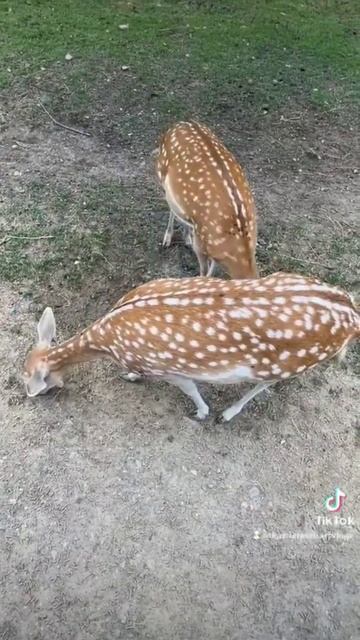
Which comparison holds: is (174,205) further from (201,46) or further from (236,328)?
(201,46)

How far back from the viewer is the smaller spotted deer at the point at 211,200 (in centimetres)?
340

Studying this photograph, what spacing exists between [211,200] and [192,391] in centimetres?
116

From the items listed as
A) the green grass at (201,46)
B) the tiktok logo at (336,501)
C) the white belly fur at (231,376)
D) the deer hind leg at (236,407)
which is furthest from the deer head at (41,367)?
the green grass at (201,46)

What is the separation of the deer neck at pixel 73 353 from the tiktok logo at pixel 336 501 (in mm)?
1492

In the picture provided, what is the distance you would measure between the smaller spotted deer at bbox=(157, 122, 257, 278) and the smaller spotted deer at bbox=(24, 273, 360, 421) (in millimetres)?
448

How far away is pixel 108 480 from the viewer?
315 cm

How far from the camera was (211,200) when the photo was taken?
346 centimetres

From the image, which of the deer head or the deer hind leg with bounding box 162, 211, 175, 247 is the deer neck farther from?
the deer hind leg with bounding box 162, 211, 175, 247

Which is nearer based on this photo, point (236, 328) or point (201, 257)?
point (236, 328)

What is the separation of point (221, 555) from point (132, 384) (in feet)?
3.71

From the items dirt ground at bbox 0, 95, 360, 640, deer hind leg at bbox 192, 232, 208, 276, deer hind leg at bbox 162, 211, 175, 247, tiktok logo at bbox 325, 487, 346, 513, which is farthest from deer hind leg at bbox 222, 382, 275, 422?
deer hind leg at bbox 162, 211, 175, 247

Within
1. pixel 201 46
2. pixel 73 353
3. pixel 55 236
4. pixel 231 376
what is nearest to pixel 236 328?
pixel 231 376

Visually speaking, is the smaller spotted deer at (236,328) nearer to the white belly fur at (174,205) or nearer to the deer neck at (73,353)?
the deer neck at (73,353)

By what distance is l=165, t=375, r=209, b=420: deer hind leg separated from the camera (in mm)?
3121
